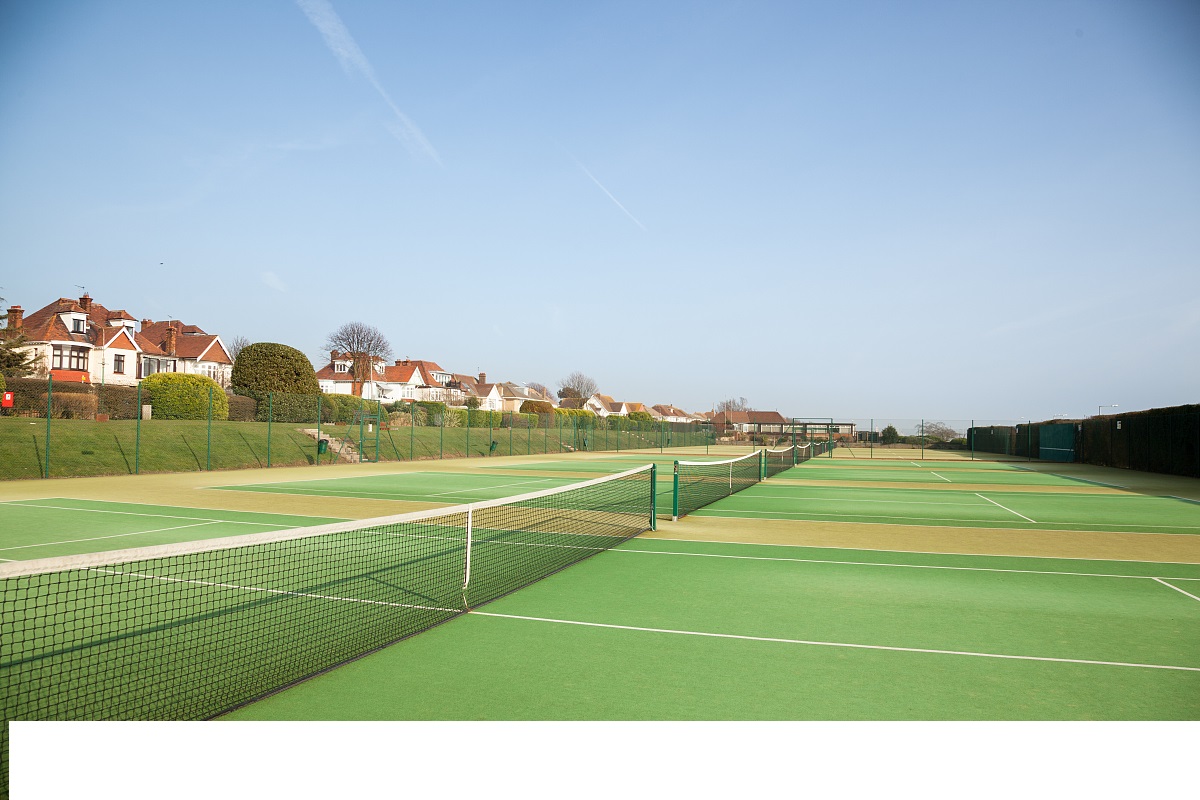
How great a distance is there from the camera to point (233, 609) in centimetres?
669

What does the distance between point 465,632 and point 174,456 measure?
23.1 m

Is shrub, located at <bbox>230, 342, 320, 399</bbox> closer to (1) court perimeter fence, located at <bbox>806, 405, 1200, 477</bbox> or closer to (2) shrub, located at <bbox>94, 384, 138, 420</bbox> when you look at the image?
(2) shrub, located at <bbox>94, 384, 138, 420</bbox>

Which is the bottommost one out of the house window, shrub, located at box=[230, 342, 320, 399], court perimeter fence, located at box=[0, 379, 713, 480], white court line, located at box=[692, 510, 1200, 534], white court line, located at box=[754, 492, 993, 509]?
white court line, located at box=[754, 492, 993, 509]

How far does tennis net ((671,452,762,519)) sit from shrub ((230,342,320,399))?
87.4 ft

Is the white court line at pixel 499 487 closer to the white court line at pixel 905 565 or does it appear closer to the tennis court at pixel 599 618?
the tennis court at pixel 599 618

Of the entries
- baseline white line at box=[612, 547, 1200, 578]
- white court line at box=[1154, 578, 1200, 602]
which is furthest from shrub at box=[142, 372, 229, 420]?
white court line at box=[1154, 578, 1200, 602]

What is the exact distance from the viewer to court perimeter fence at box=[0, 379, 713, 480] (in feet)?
72.5

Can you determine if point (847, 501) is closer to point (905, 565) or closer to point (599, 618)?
point (905, 565)

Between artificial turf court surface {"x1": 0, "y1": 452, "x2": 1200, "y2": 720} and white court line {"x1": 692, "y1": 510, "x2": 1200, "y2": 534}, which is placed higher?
artificial turf court surface {"x1": 0, "y1": 452, "x2": 1200, "y2": 720}

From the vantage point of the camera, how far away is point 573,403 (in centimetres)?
13475

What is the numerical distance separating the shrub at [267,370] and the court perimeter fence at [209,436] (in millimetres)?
2597

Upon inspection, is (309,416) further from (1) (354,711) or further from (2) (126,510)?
(1) (354,711)

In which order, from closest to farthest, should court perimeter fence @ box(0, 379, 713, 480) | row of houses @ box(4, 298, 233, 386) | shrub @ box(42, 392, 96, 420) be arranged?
court perimeter fence @ box(0, 379, 713, 480)
shrub @ box(42, 392, 96, 420)
row of houses @ box(4, 298, 233, 386)

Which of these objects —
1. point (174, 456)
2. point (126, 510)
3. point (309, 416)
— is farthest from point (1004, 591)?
point (309, 416)
